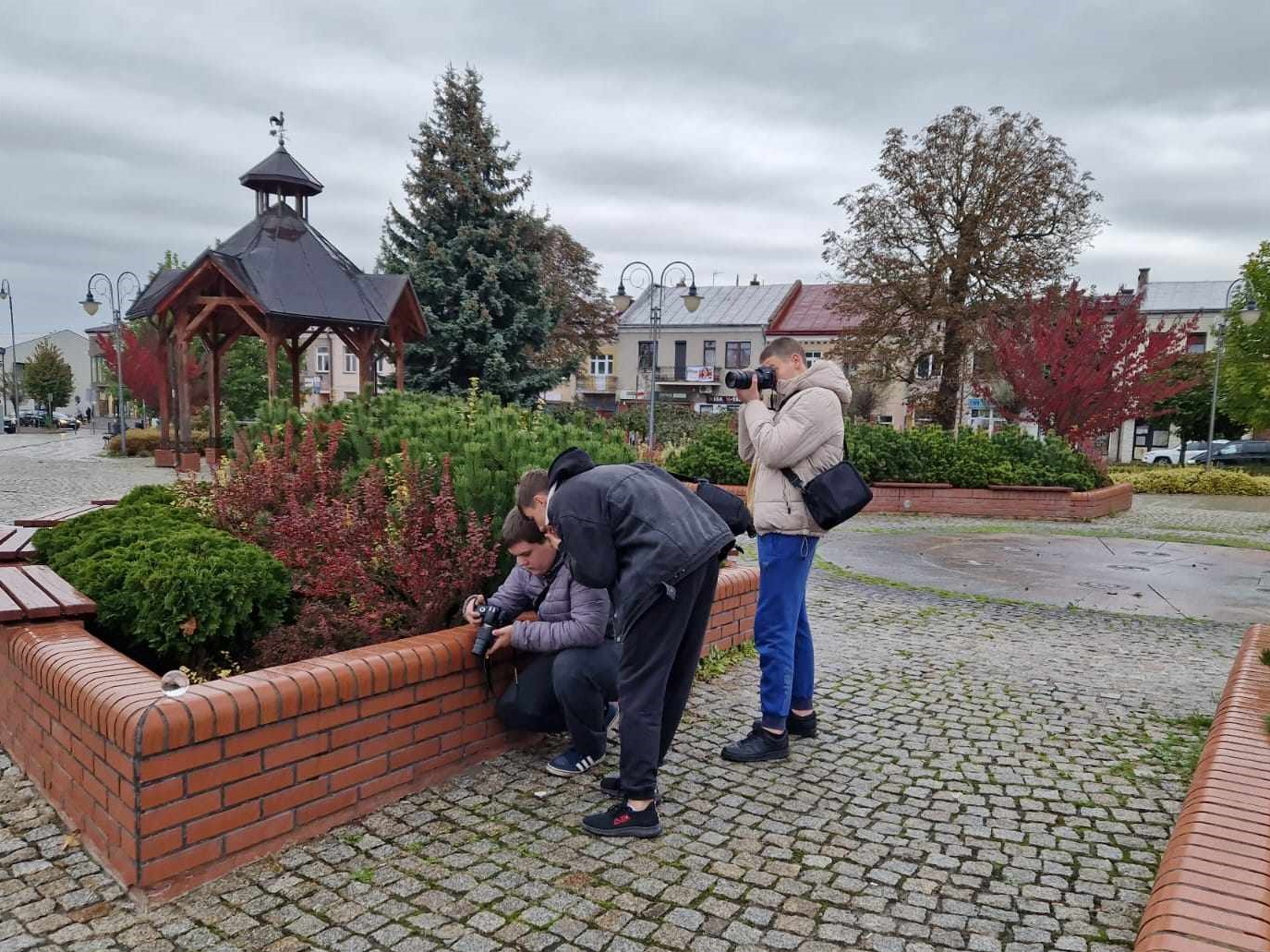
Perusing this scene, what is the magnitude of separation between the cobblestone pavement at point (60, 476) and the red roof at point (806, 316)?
35339mm

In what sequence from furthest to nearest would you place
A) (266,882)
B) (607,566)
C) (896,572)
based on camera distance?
(896,572), (607,566), (266,882)

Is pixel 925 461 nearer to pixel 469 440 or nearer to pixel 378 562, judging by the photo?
pixel 469 440

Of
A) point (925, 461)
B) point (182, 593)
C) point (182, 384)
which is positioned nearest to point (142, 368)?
point (182, 384)

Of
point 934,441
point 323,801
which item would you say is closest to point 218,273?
point 934,441

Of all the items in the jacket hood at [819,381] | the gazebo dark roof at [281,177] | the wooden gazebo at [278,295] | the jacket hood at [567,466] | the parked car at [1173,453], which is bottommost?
the parked car at [1173,453]

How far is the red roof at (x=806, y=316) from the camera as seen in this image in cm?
5038

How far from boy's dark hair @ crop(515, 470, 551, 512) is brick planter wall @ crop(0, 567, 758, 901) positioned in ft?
2.11

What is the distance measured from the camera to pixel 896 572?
8.74m

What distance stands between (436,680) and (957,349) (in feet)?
87.1

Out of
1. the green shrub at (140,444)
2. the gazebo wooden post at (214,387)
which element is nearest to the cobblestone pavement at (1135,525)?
the gazebo wooden post at (214,387)

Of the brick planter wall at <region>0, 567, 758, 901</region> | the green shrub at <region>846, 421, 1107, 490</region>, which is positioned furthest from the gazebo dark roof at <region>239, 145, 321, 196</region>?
the brick planter wall at <region>0, 567, 758, 901</region>

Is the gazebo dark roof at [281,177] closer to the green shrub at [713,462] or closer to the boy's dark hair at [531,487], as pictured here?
the green shrub at [713,462]

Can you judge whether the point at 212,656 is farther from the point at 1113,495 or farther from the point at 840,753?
the point at 1113,495

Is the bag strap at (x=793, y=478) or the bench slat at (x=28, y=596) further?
the bag strap at (x=793, y=478)
